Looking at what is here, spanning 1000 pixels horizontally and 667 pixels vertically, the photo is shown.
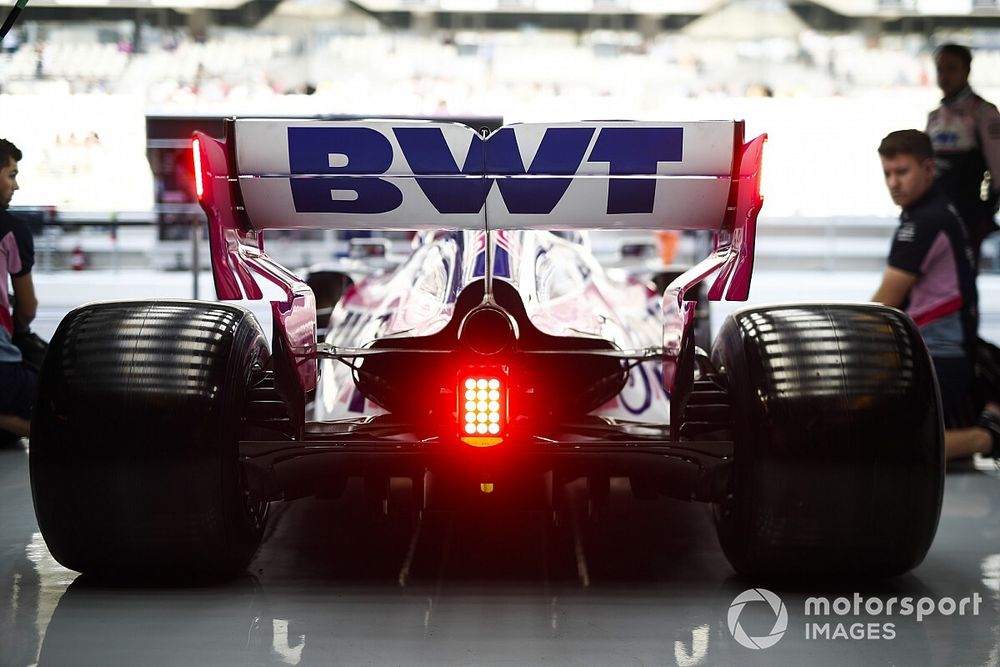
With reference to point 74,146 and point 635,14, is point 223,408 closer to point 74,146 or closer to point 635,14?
point 74,146

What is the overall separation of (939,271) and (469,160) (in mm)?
2584

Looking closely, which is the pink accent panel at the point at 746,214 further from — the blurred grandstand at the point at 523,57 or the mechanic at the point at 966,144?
the blurred grandstand at the point at 523,57

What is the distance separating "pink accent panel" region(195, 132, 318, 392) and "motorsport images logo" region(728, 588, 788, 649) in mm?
1212

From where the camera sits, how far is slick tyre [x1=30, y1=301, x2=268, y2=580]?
8.78ft

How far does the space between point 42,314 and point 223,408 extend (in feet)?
29.3

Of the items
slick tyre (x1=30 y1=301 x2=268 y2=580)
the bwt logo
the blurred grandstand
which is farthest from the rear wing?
the blurred grandstand

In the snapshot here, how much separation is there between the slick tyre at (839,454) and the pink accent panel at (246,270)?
1.12 meters

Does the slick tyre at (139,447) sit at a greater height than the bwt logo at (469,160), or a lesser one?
lesser

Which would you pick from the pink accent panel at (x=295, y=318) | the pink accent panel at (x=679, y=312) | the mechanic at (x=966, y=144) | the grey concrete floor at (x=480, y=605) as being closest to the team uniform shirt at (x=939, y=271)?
the mechanic at (x=966, y=144)

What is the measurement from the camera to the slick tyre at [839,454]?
2.66 meters

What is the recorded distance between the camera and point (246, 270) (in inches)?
108

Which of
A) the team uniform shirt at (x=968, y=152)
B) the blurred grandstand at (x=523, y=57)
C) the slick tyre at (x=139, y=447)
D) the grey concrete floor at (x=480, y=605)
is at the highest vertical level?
the blurred grandstand at (x=523, y=57)

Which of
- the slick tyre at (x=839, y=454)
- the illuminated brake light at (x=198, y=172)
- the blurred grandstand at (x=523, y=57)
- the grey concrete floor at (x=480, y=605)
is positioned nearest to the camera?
the grey concrete floor at (x=480, y=605)

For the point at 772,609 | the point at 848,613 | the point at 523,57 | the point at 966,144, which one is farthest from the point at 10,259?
the point at 523,57
